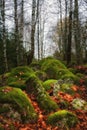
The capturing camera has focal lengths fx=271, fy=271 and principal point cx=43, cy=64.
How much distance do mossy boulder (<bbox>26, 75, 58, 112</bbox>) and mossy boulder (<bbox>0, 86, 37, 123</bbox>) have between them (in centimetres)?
61

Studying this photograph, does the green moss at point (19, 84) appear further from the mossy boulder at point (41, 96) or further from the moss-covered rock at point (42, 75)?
the moss-covered rock at point (42, 75)

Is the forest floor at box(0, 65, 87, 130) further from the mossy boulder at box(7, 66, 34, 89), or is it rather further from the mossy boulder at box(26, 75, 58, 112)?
the mossy boulder at box(7, 66, 34, 89)

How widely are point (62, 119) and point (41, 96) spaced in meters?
1.31

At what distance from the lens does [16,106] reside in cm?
815

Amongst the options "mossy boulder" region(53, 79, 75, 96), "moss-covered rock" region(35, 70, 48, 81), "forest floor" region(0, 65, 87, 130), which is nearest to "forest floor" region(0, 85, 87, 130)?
"forest floor" region(0, 65, 87, 130)

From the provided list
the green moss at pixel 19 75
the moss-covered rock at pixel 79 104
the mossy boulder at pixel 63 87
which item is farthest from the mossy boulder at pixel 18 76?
the moss-covered rock at pixel 79 104

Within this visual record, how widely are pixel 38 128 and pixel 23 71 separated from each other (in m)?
4.75

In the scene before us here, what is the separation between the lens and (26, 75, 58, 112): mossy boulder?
8.99 metres

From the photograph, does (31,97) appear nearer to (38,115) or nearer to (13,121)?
(38,115)

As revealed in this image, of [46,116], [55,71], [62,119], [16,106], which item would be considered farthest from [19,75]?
[62,119]

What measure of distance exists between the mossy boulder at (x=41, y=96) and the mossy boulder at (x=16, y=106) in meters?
0.61

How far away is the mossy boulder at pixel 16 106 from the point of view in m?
7.96

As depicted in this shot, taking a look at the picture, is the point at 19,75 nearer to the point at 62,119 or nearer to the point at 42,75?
the point at 42,75

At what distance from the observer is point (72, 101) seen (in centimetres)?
988
